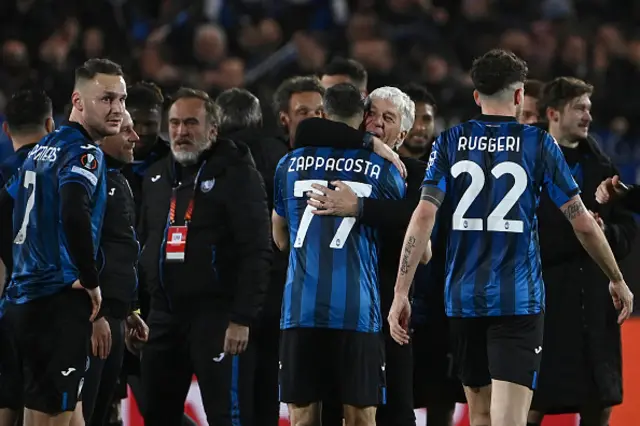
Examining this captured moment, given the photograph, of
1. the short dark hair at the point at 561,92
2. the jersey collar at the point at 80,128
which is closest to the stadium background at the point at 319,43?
the short dark hair at the point at 561,92

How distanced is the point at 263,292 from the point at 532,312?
5.53ft

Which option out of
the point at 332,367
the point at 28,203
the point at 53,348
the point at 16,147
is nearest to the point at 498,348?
the point at 332,367

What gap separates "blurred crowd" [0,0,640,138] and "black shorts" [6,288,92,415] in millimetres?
5637

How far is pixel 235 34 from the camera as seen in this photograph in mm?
13664

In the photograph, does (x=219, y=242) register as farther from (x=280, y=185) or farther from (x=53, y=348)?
(x=53, y=348)

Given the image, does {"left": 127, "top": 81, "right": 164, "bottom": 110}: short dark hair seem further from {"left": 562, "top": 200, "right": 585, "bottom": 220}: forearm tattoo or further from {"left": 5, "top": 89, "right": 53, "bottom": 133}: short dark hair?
{"left": 562, "top": 200, "right": 585, "bottom": 220}: forearm tattoo

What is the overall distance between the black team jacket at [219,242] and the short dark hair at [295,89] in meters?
0.88

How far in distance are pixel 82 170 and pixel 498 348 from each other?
2.17 m

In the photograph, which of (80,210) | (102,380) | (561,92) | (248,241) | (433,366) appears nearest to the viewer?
(80,210)

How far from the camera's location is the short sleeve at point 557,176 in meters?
6.16

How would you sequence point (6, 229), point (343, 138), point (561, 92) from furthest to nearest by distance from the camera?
point (561, 92) → point (6, 229) → point (343, 138)

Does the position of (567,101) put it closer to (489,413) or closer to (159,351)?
(489,413)

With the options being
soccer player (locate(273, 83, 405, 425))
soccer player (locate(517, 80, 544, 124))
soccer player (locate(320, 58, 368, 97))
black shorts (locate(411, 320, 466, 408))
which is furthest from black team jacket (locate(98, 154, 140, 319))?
soccer player (locate(517, 80, 544, 124))

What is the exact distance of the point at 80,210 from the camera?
605 centimetres
